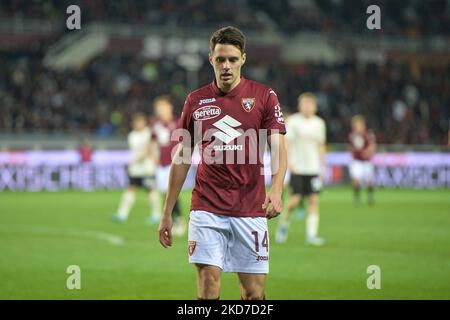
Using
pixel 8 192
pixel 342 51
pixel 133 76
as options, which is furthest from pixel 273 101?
pixel 342 51

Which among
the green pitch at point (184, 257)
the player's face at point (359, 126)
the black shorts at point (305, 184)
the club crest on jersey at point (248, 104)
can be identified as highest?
the player's face at point (359, 126)

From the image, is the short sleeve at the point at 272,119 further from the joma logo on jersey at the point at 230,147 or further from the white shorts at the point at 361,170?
the white shorts at the point at 361,170

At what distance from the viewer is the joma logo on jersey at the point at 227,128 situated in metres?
6.77

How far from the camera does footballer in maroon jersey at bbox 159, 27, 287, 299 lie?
265 inches

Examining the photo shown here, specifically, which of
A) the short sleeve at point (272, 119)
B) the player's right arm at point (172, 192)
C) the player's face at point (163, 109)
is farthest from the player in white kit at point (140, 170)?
the short sleeve at point (272, 119)

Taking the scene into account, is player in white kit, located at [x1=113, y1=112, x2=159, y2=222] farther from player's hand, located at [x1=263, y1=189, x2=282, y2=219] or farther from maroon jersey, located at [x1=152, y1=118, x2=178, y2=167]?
player's hand, located at [x1=263, y1=189, x2=282, y2=219]

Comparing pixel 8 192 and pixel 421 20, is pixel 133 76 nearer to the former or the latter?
pixel 8 192

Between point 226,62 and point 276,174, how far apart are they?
0.95m

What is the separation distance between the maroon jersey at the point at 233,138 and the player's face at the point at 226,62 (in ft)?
0.39

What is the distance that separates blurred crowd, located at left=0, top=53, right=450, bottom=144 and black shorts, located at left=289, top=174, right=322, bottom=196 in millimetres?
21002

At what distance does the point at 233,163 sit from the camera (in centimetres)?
681

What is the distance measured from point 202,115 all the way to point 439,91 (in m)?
38.8

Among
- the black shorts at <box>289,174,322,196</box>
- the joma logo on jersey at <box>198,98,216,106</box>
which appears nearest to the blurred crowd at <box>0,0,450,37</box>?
the black shorts at <box>289,174,322,196</box>

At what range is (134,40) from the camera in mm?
43719
